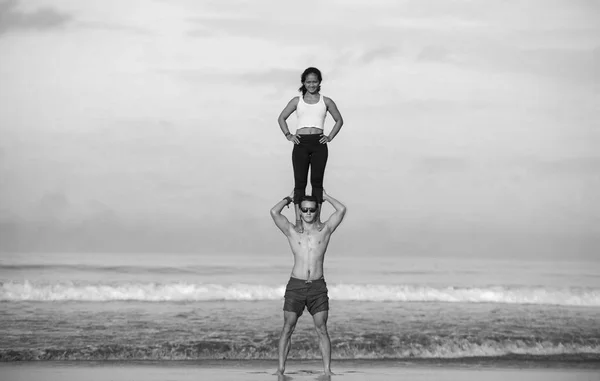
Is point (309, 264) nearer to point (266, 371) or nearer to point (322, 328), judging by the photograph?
point (322, 328)

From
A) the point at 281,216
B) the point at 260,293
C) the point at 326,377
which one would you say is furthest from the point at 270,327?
the point at 260,293

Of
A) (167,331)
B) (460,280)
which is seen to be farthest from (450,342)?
(460,280)

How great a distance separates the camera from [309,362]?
44.1 feet

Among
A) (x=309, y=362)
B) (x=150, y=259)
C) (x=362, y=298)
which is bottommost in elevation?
(x=309, y=362)

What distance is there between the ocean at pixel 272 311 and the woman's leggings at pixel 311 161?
463cm

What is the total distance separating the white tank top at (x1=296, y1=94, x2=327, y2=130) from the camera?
10.4 metres

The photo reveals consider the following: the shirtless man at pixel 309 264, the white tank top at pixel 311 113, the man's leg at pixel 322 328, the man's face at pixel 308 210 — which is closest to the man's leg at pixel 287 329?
the shirtless man at pixel 309 264

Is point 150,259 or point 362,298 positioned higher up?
point 150,259

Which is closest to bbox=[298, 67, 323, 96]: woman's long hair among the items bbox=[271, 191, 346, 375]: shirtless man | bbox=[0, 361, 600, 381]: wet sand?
bbox=[271, 191, 346, 375]: shirtless man

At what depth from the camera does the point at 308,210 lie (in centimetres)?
1022

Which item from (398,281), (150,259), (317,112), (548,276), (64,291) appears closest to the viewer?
(317,112)

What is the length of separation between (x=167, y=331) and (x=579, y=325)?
8.06m

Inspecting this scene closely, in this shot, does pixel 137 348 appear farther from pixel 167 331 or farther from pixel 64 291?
pixel 64 291

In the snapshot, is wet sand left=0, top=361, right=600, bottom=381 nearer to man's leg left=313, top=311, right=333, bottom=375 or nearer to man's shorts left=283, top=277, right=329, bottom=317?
man's leg left=313, top=311, right=333, bottom=375
